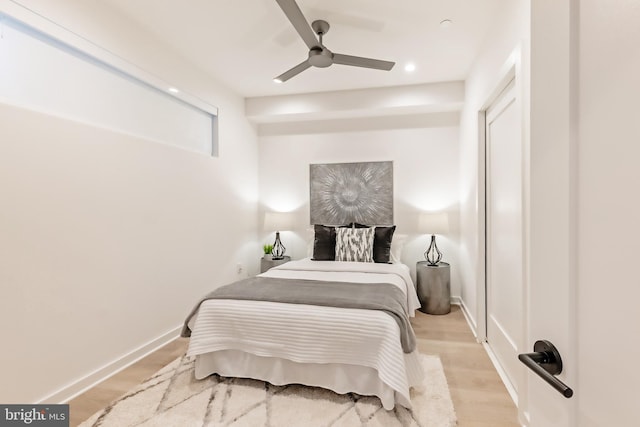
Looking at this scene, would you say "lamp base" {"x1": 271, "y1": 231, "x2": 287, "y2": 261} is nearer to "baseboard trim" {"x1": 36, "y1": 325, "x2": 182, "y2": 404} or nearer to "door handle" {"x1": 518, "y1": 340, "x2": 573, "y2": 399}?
"baseboard trim" {"x1": 36, "y1": 325, "x2": 182, "y2": 404}

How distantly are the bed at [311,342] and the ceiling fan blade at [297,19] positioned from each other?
1870 mm

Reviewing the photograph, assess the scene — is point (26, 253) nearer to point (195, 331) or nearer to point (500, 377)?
point (195, 331)

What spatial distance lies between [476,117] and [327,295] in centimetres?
215

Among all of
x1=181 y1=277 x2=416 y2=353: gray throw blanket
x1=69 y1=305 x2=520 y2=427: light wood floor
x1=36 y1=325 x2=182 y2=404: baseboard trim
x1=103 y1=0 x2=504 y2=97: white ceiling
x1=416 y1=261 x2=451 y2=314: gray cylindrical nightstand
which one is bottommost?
x1=69 y1=305 x2=520 y2=427: light wood floor

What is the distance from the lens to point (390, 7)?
7.78 feet

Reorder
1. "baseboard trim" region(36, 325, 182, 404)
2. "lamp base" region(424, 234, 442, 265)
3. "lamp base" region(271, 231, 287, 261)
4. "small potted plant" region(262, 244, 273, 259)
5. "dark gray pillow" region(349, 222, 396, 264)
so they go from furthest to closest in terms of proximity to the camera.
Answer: "lamp base" region(271, 231, 287, 261) → "small potted plant" region(262, 244, 273, 259) → "lamp base" region(424, 234, 442, 265) → "dark gray pillow" region(349, 222, 396, 264) → "baseboard trim" region(36, 325, 182, 404)

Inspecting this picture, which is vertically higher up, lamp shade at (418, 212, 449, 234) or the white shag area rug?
lamp shade at (418, 212, 449, 234)

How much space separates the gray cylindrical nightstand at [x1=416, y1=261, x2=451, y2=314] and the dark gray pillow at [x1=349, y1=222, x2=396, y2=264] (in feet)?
A: 1.64

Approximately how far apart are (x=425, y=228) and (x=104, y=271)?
3303 millimetres

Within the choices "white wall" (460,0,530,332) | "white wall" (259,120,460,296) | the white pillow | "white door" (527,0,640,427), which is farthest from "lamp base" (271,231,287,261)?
"white door" (527,0,640,427)

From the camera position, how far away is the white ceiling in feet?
7.76

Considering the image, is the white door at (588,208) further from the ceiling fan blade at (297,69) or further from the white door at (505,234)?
the ceiling fan blade at (297,69)

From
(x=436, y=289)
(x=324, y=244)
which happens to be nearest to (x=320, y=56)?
(x=324, y=244)

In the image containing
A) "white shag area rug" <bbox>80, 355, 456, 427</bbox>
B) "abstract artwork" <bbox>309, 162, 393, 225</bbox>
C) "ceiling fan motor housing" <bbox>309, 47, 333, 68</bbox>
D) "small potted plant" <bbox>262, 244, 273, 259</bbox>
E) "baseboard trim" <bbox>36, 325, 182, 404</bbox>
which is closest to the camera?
"white shag area rug" <bbox>80, 355, 456, 427</bbox>
